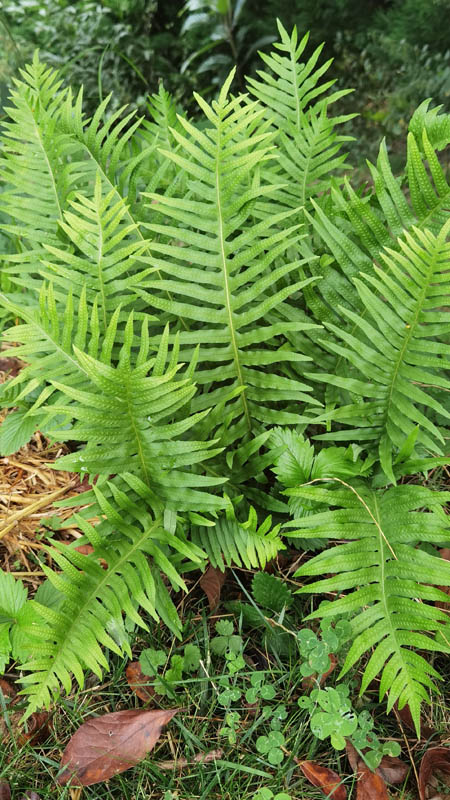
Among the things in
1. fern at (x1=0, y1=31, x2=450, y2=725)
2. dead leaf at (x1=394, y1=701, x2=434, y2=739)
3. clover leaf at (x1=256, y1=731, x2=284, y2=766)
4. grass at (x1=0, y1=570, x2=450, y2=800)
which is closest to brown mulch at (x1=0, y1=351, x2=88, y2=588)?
fern at (x1=0, y1=31, x2=450, y2=725)

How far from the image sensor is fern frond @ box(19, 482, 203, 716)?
1103 mm

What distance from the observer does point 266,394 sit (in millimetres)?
1490

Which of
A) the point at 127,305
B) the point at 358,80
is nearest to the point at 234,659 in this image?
Answer: the point at 127,305

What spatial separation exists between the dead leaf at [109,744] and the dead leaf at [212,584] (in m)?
0.27

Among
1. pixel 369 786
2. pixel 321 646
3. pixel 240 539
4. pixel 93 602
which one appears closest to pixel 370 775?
pixel 369 786

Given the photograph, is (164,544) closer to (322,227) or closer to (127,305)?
(127,305)

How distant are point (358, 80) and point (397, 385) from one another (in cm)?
229

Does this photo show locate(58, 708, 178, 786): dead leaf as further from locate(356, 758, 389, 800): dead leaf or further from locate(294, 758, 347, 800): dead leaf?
locate(356, 758, 389, 800): dead leaf

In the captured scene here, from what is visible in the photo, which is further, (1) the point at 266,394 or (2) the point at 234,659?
(1) the point at 266,394

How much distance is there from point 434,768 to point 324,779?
0.75ft

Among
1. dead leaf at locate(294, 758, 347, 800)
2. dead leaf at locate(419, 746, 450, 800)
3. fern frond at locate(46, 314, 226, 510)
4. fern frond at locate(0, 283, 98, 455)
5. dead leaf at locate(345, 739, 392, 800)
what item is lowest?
dead leaf at locate(419, 746, 450, 800)

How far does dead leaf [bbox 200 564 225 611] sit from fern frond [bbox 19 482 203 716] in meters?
0.23

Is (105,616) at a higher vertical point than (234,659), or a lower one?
higher

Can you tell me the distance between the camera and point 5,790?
1266 mm
